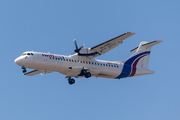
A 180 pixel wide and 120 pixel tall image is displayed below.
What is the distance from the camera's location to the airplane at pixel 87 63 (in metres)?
23.3

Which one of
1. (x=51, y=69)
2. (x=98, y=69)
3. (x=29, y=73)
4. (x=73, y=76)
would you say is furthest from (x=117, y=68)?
(x=29, y=73)

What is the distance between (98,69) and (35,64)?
201 inches

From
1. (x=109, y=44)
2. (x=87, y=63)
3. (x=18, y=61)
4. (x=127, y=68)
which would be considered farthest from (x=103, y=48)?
(x=18, y=61)

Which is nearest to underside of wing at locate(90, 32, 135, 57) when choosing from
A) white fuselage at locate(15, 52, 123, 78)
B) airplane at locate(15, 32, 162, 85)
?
airplane at locate(15, 32, 162, 85)

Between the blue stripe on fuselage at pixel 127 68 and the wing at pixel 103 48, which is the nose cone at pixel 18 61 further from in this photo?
the blue stripe on fuselage at pixel 127 68

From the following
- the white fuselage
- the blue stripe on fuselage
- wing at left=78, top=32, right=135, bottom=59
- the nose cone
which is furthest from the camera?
the blue stripe on fuselage

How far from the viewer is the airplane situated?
2327cm

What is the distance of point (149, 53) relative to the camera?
1108 inches

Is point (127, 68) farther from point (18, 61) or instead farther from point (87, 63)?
point (18, 61)

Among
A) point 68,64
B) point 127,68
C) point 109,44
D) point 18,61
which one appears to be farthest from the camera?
point 127,68

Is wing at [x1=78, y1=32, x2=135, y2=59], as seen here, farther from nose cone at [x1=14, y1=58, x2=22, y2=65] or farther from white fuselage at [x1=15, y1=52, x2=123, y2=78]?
nose cone at [x1=14, y1=58, x2=22, y2=65]

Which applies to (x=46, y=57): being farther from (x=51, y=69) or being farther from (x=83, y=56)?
(x=83, y=56)

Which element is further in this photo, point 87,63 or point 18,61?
point 87,63

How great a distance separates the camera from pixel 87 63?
25.0 m
